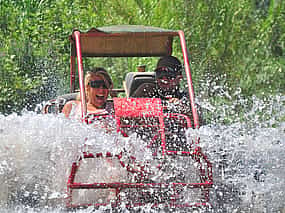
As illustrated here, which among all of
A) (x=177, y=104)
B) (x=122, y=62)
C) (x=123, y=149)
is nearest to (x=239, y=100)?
(x=122, y=62)

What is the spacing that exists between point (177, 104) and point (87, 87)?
32.8 inches

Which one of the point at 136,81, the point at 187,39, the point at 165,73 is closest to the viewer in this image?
the point at 165,73

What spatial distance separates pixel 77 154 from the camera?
12.0 feet

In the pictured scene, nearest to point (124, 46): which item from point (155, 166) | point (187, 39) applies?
point (155, 166)

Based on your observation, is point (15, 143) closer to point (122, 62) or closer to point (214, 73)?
point (214, 73)

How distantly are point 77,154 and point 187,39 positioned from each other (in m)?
5.66

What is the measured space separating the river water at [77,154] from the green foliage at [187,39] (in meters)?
3.90

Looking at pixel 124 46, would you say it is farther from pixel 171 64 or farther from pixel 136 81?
pixel 171 64

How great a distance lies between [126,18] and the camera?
991cm

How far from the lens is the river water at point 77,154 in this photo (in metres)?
3.76

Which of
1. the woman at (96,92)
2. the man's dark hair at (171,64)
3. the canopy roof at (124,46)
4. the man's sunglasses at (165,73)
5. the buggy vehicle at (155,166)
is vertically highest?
the canopy roof at (124,46)

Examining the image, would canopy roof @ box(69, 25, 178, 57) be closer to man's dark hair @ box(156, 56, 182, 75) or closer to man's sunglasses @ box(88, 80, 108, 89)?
man's dark hair @ box(156, 56, 182, 75)

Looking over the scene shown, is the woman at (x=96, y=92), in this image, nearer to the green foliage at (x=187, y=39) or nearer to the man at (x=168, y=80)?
the man at (x=168, y=80)

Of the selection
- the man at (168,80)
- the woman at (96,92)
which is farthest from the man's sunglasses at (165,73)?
the woman at (96,92)
